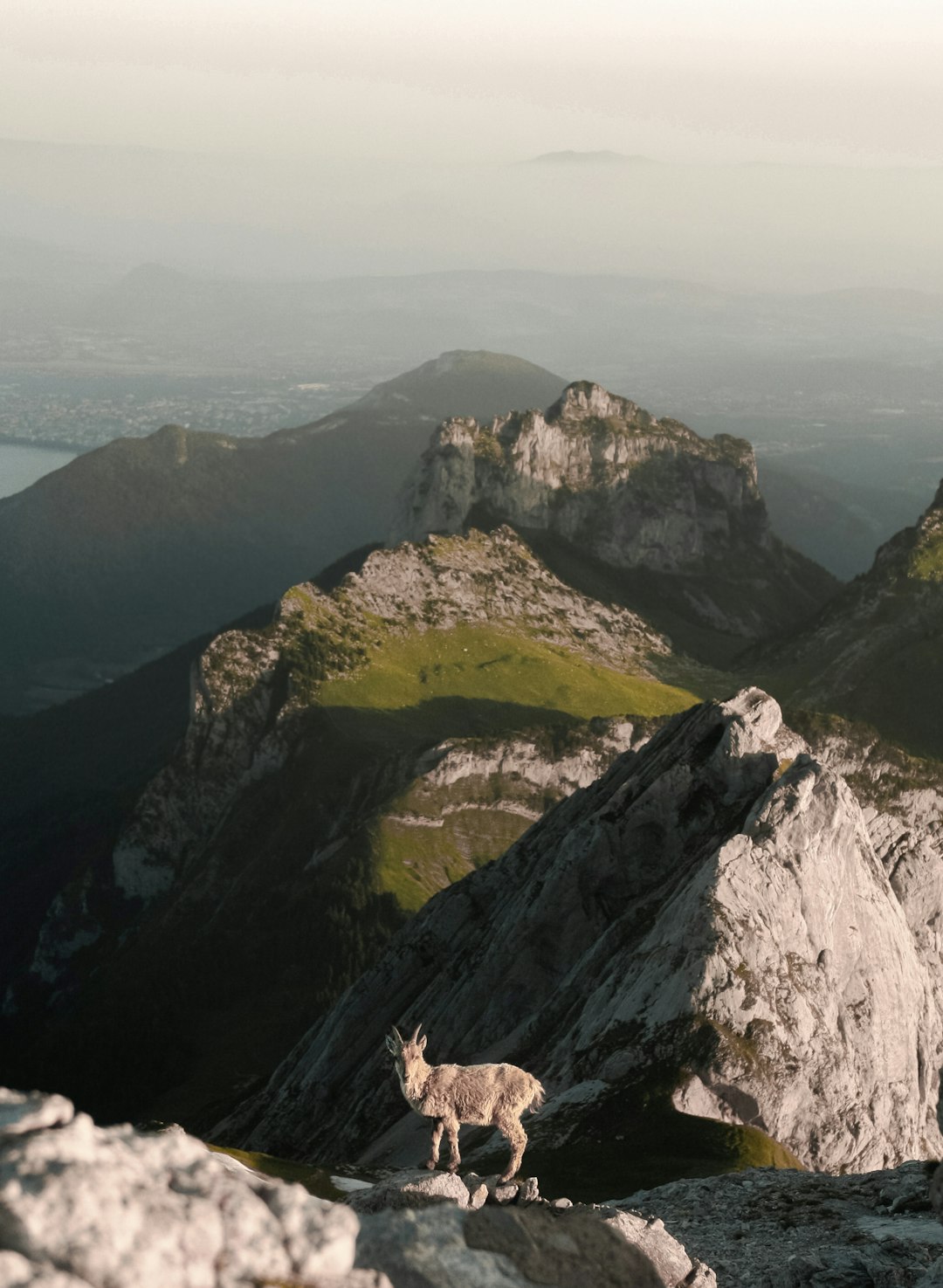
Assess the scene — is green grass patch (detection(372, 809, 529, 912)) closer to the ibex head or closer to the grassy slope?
the grassy slope

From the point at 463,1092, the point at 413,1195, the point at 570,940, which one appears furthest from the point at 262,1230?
the point at 570,940

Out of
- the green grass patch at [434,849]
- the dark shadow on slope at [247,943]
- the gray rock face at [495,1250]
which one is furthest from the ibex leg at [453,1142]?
the green grass patch at [434,849]

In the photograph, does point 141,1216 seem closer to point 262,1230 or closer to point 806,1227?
point 262,1230

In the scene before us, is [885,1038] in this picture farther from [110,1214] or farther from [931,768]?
[931,768]

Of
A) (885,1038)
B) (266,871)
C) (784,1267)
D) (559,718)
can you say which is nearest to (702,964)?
(885,1038)

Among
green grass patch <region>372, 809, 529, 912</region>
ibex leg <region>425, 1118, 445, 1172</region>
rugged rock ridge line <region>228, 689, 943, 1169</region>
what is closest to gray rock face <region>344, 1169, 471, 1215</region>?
ibex leg <region>425, 1118, 445, 1172</region>
